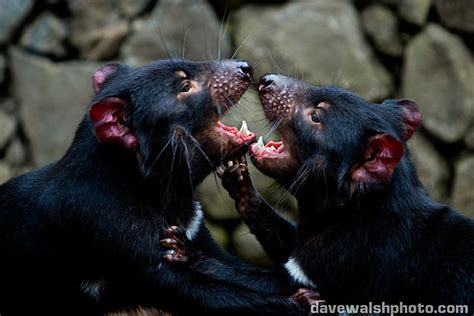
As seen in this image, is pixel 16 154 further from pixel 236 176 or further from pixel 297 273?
pixel 297 273

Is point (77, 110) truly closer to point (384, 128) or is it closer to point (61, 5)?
point (61, 5)

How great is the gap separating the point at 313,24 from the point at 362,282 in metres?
3.42

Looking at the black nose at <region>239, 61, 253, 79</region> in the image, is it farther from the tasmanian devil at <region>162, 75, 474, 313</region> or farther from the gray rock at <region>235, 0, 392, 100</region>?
the gray rock at <region>235, 0, 392, 100</region>

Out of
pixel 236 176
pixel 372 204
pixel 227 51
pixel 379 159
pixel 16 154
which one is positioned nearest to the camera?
pixel 379 159

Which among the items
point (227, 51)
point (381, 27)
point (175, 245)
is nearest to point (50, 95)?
point (227, 51)

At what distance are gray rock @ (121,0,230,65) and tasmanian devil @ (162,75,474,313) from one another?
9.58 feet

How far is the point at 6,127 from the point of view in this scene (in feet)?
22.0

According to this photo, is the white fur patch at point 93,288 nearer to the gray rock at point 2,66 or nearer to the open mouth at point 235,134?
the open mouth at point 235,134

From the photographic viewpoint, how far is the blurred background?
6613 millimetres

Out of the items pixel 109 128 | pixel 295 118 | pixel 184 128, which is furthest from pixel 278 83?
pixel 109 128

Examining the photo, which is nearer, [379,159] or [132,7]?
[379,159]

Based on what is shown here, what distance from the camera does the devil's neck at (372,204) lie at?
3.59m

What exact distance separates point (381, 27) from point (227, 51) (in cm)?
117

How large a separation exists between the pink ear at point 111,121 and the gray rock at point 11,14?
330cm
